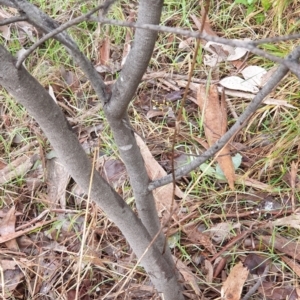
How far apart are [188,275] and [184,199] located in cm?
23

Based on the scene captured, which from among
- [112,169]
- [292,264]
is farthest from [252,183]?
[112,169]

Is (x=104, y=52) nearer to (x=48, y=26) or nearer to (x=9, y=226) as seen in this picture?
(x=9, y=226)

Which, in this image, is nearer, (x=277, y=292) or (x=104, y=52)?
(x=277, y=292)

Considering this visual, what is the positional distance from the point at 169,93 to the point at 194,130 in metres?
0.23

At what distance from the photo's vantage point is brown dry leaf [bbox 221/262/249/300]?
1.27 meters

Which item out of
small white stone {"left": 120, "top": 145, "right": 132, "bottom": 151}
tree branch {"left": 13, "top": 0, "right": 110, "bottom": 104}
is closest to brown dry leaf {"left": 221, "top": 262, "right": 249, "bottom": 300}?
small white stone {"left": 120, "top": 145, "right": 132, "bottom": 151}

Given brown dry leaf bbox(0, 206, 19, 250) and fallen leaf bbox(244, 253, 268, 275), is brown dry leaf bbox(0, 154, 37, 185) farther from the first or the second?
fallen leaf bbox(244, 253, 268, 275)

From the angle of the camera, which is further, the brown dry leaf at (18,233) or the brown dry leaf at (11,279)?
the brown dry leaf at (18,233)

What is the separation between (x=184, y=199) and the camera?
1.46m

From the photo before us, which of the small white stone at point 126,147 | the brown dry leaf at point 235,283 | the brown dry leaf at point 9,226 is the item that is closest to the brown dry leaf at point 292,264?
the brown dry leaf at point 235,283

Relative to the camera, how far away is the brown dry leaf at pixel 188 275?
4.33ft

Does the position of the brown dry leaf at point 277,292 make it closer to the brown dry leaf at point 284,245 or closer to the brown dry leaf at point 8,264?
the brown dry leaf at point 284,245

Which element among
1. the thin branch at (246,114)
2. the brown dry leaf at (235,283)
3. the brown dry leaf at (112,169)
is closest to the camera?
the thin branch at (246,114)

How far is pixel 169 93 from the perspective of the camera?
1.84m
